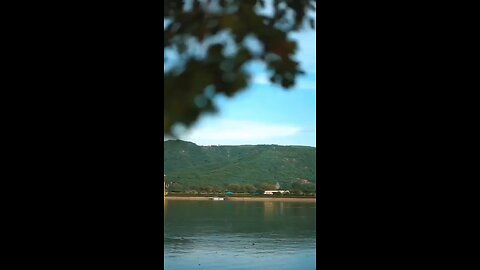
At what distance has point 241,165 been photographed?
2.63 metres

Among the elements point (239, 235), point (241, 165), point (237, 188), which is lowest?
point (239, 235)

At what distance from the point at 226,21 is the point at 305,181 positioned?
34.4 inches

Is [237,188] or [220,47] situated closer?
[220,47]

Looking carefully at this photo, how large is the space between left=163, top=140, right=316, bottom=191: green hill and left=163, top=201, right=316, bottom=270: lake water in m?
0.14

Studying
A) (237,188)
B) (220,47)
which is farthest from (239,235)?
(220,47)

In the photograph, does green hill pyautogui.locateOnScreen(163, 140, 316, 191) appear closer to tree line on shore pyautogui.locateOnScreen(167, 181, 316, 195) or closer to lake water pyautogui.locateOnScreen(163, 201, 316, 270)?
tree line on shore pyautogui.locateOnScreen(167, 181, 316, 195)

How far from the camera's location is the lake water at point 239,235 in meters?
1.80

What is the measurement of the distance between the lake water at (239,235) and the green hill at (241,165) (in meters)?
0.14

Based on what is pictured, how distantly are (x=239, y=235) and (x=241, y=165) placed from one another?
1.51ft

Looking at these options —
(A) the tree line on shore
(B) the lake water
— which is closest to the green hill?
(A) the tree line on shore

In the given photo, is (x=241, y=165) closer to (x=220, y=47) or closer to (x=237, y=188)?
(x=237, y=188)

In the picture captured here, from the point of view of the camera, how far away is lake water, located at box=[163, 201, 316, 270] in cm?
180
